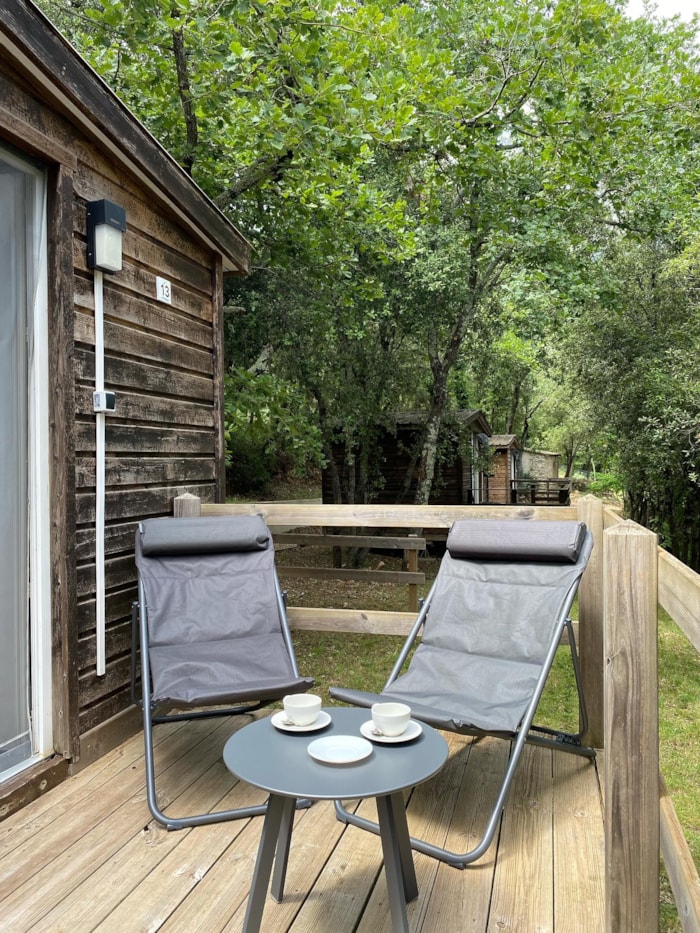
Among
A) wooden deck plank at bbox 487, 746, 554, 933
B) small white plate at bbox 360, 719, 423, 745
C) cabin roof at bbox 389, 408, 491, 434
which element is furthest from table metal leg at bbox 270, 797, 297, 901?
cabin roof at bbox 389, 408, 491, 434

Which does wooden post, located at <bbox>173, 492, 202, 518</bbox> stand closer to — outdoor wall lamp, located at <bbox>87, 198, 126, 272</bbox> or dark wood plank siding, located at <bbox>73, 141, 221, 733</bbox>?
dark wood plank siding, located at <bbox>73, 141, 221, 733</bbox>

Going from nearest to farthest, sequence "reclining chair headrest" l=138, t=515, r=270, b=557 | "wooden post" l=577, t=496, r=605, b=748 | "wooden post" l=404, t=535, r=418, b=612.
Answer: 1. "wooden post" l=577, t=496, r=605, b=748
2. "reclining chair headrest" l=138, t=515, r=270, b=557
3. "wooden post" l=404, t=535, r=418, b=612

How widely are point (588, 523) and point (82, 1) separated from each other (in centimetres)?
702

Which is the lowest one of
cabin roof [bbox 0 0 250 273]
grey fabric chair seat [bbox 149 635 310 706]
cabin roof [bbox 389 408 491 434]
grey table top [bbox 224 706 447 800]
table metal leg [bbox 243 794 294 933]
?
table metal leg [bbox 243 794 294 933]

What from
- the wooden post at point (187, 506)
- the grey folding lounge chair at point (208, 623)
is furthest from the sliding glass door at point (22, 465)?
the wooden post at point (187, 506)

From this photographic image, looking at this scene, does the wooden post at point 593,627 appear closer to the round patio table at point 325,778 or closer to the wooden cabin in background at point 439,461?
the round patio table at point 325,778

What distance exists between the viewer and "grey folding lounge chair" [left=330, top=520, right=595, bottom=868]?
2303 mm

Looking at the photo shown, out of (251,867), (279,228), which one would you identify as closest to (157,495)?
(251,867)

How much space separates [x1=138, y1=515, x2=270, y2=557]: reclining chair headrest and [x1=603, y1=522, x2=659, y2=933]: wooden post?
1.92 meters

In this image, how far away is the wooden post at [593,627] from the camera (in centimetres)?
293

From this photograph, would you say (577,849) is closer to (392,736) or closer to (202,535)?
(392,736)

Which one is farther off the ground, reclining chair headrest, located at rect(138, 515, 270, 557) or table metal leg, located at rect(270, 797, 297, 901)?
reclining chair headrest, located at rect(138, 515, 270, 557)

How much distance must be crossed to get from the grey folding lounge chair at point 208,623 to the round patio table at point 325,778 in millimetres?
686

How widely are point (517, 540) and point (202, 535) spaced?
146 cm
